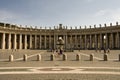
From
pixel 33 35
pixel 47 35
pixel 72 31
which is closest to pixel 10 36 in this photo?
pixel 33 35

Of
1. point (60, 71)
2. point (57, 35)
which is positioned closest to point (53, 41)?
point (57, 35)

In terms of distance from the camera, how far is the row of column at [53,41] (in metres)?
110

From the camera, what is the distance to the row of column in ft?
362

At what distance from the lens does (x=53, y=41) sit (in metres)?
135

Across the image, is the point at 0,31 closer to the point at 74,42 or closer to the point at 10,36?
the point at 10,36

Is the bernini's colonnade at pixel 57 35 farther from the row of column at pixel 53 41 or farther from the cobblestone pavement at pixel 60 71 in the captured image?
the cobblestone pavement at pixel 60 71

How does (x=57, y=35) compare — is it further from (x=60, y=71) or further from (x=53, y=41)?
(x=60, y=71)

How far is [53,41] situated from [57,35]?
718 cm

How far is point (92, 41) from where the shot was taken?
402ft

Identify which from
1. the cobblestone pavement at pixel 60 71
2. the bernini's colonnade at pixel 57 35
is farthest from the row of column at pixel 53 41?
the cobblestone pavement at pixel 60 71

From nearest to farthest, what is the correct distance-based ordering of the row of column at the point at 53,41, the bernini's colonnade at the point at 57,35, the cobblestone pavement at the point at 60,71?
the cobblestone pavement at the point at 60,71 < the bernini's colonnade at the point at 57,35 < the row of column at the point at 53,41

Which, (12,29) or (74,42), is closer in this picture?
(12,29)

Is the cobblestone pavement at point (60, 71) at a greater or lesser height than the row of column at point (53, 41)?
lesser

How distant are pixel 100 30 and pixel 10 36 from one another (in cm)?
5312
